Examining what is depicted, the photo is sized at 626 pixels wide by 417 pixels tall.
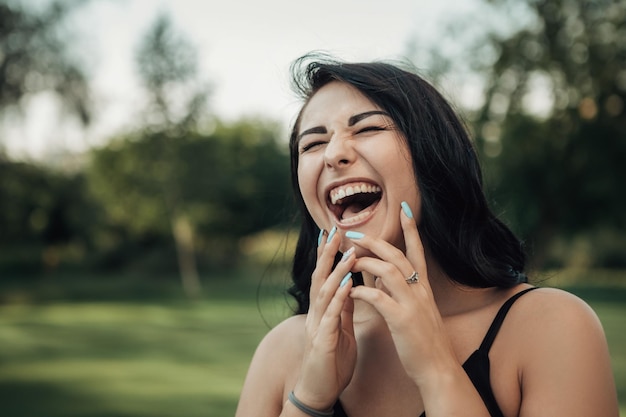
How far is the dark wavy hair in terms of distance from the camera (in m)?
2.08

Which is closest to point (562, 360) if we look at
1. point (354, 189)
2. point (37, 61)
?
point (354, 189)

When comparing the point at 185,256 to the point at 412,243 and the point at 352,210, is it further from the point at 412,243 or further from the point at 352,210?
the point at 412,243

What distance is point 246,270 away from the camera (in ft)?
134

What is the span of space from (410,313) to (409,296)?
45mm

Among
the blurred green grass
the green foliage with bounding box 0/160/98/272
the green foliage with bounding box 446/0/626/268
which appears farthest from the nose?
the green foliage with bounding box 446/0/626/268

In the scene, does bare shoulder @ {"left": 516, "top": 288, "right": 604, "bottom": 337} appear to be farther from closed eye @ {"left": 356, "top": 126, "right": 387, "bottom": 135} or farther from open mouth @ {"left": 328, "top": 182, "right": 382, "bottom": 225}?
closed eye @ {"left": 356, "top": 126, "right": 387, "bottom": 135}

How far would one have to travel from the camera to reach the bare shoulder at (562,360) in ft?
5.74

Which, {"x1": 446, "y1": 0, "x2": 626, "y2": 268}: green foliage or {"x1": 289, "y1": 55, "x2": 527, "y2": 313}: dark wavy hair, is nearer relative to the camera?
{"x1": 289, "y1": 55, "x2": 527, "y2": 313}: dark wavy hair

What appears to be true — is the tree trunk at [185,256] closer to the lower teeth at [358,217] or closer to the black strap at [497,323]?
the lower teeth at [358,217]

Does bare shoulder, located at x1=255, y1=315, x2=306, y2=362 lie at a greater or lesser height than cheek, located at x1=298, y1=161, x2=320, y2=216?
lesser

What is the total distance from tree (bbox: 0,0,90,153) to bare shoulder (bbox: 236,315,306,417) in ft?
57.2

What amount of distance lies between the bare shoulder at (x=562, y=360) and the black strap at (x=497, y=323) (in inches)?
1.7

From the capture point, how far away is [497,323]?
6.41 feet

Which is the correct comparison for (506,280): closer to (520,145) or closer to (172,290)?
(520,145)
